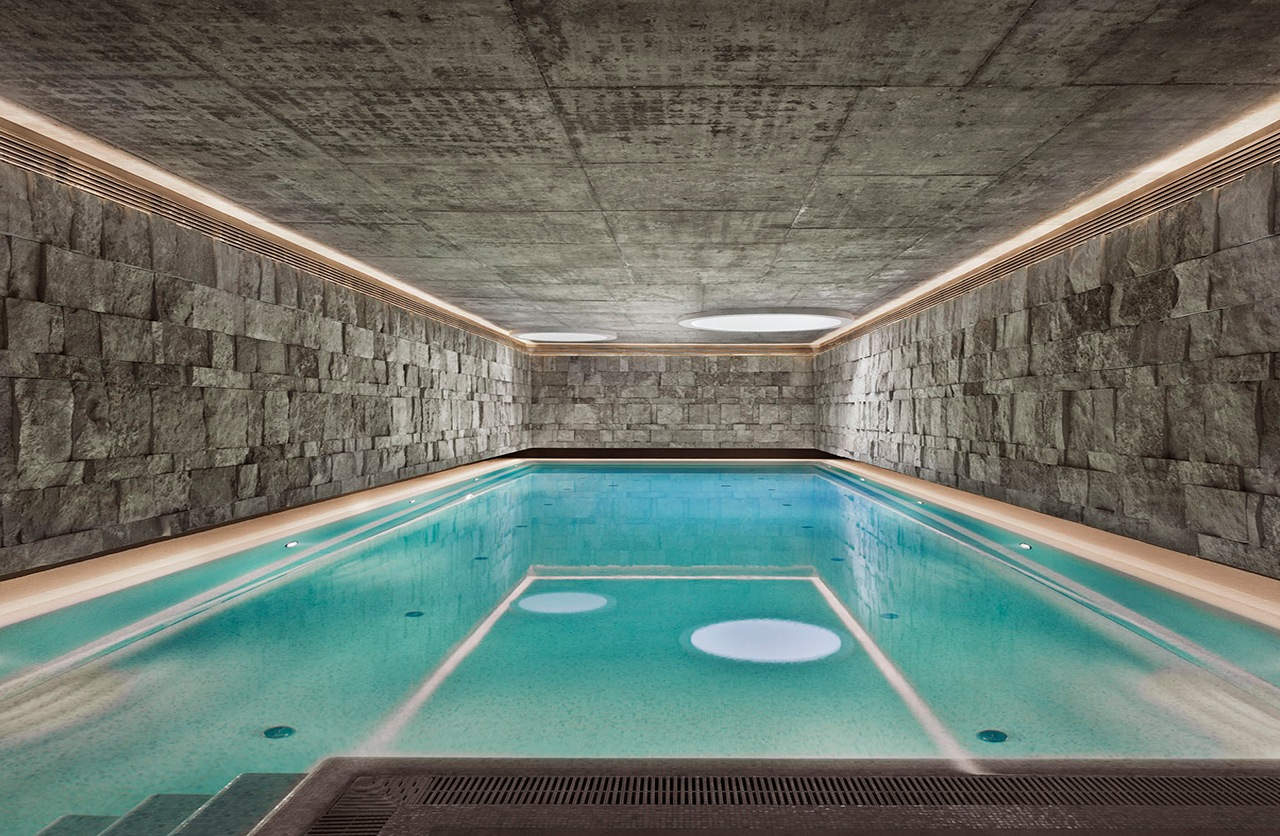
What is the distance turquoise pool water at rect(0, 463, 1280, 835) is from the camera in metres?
2.28

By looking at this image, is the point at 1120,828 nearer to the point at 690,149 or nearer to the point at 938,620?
the point at 938,620

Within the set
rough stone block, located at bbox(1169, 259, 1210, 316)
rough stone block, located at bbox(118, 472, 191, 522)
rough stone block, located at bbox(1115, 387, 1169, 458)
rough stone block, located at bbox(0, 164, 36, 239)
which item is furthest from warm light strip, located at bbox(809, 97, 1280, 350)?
rough stone block, located at bbox(118, 472, 191, 522)

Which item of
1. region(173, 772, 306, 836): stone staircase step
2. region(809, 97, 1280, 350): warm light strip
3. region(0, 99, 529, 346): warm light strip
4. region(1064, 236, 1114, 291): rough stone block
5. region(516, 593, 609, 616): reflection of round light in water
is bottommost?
region(516, 593, 609, 616): reflection of round light in water

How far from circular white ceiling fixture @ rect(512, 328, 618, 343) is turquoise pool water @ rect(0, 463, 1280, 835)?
29.0 ft

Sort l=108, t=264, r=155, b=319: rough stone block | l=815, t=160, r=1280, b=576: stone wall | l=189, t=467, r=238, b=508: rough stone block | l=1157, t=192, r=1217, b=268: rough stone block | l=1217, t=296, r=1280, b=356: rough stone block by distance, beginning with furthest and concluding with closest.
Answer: l=189, t=467, r=238, b=508: rough stone block < l=108, t=264, r=155, b=319: rough stone block < l=1157, t=192, r=1217, b=268: rough stone block < l=815, t=160, r=1280, b=576: stone wall < l=1217, t=296, r=1280, b=356: rough stone block

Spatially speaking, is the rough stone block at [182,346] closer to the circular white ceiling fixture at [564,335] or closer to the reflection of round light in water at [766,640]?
the reflection of round light in water at [766,640]

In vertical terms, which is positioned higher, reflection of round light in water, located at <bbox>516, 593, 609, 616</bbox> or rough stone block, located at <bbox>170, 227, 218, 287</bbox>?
rough stone block, located at <bbox>170, 227, 218, 287</bbox>

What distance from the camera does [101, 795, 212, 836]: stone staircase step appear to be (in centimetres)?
177

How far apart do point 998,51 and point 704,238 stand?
3.73 meters

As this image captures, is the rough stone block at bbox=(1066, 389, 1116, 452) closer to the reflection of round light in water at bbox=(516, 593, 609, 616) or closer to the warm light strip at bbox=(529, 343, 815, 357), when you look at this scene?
the reflection of round light in water at bbox=(516, 593, 609, 616)

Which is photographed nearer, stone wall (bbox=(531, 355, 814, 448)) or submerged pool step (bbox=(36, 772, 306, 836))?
submerged pool step (bbox=(36, 772, 306, 836))

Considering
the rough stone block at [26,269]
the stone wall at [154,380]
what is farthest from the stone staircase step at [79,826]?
the rough stone block at [26,269]

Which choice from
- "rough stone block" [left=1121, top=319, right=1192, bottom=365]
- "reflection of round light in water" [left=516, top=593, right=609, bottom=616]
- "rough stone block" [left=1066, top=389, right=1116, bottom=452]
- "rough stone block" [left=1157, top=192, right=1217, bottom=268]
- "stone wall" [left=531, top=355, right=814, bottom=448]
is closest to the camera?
"reflection of round light in water" [left=516, top=593, right=609, bottom=616]

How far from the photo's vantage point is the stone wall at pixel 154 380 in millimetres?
4473
